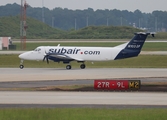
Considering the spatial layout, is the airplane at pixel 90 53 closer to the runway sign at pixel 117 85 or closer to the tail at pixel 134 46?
the tail at pixel 134 46

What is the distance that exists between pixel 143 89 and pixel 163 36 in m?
110

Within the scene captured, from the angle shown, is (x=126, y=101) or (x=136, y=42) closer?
(x=126, y=101)

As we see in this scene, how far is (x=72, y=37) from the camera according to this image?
149 meters
